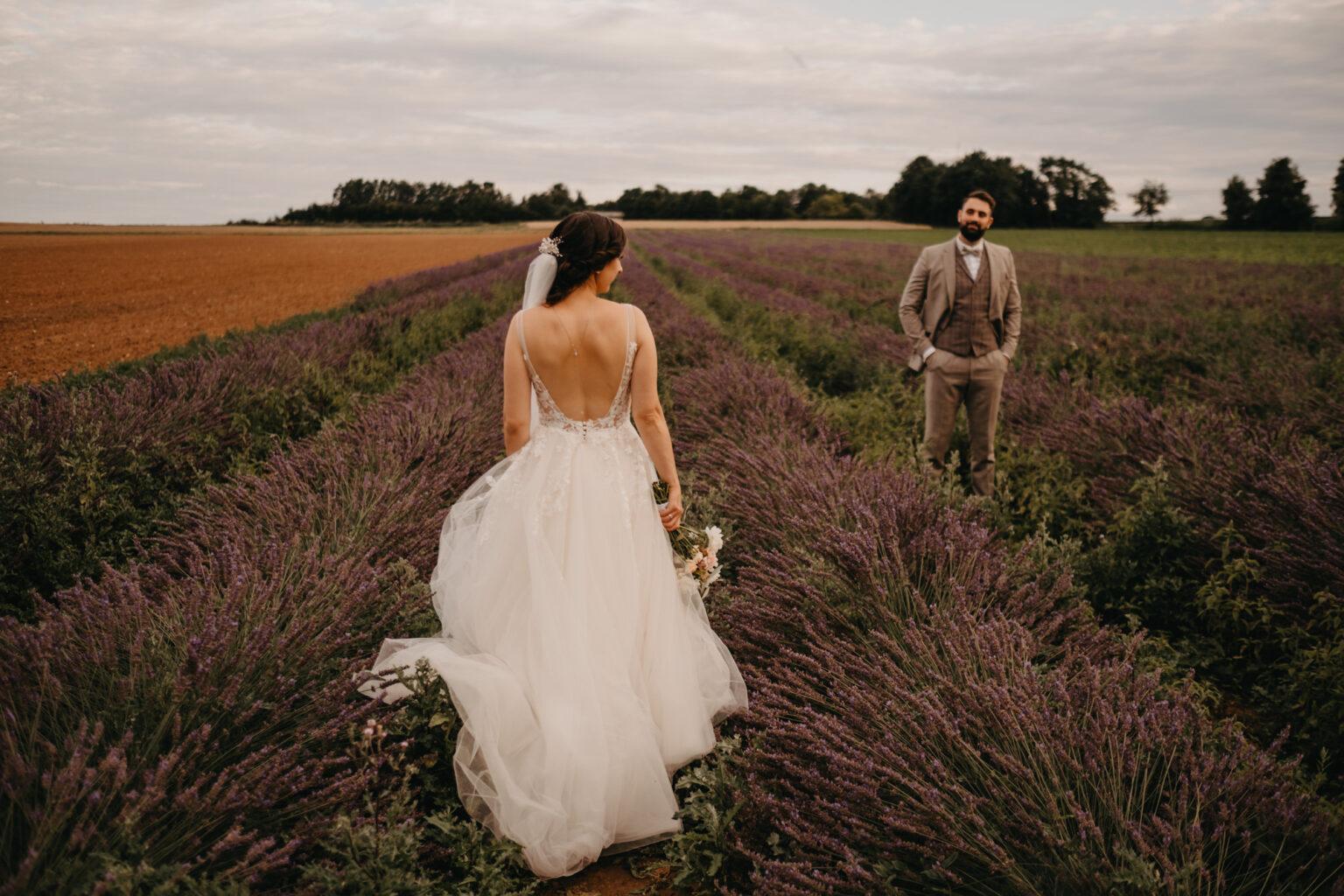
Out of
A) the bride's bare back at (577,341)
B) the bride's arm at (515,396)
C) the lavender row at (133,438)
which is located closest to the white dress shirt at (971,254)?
the bride's bare back at (577,341)

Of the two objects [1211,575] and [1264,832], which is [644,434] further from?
[1211,575]

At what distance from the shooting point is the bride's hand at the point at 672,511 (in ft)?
9.15

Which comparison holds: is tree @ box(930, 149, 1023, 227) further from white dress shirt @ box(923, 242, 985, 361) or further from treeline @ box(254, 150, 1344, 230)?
white dress shirt @ box(923, 242, 985, 361)

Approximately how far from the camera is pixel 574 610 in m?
2.56

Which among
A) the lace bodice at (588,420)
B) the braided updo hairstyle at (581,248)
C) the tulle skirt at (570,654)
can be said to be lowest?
the tulle skirt at (570,654)

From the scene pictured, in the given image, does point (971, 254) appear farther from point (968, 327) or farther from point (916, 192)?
point (916, 192)

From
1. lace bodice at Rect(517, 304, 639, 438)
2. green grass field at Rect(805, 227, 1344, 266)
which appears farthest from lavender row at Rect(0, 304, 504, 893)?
green grass field at Rect(805, 227, 1344, 266)

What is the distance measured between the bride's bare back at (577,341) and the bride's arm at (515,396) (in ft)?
0.15

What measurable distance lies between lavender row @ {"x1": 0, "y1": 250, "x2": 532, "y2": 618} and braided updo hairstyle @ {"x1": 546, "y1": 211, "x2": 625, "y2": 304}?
210 centimetres

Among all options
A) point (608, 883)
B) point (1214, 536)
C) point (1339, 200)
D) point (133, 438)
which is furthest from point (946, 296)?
point (1339, 200)

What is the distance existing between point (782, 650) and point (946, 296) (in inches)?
134

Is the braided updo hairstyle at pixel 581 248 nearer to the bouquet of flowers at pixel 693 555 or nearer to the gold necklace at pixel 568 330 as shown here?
the gold necklace at pixel 568 330

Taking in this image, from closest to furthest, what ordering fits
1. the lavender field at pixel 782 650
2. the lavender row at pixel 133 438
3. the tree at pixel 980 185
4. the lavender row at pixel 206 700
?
the lavender row at pixel 206 700, the lavender field at pixel 782 650, the lavender row at pixel 133 438, the tree at pixel 980 185

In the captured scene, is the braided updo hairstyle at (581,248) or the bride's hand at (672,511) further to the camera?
the bride's hand at (672,511)
